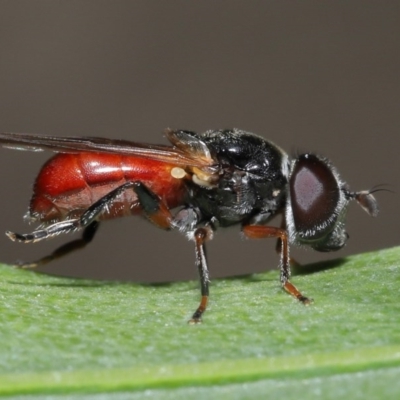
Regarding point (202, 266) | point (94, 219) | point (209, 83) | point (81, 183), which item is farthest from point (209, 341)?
point (209, 83)

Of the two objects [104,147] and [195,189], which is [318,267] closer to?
[195,189]

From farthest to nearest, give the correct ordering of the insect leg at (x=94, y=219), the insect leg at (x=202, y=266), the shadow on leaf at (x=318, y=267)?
1. the insect leg at (x=94, y=219)
2. the shadow on leaf at (x=318, y=267)
3. the insect leg at (x=202, y=266)

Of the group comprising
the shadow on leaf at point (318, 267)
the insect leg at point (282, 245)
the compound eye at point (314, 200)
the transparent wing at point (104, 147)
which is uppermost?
the transparent wing at point (104, 147)

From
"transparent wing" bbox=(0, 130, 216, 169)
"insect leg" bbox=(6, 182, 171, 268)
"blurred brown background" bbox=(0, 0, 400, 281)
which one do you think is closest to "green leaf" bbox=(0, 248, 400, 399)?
"insect leg" bbox=(6, 182, 171, 268)

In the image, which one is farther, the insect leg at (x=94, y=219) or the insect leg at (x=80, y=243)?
the insect leg at (x=80, y=243)

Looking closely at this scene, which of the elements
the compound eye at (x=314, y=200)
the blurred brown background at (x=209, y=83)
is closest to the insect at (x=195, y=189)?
the compound eye at (x=314, y=200)

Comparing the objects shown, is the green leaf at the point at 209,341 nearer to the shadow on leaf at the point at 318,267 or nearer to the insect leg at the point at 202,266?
the insect leg at the point at 202,266

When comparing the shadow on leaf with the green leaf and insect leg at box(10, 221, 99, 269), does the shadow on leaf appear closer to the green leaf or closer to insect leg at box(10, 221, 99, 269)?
the green leaf
